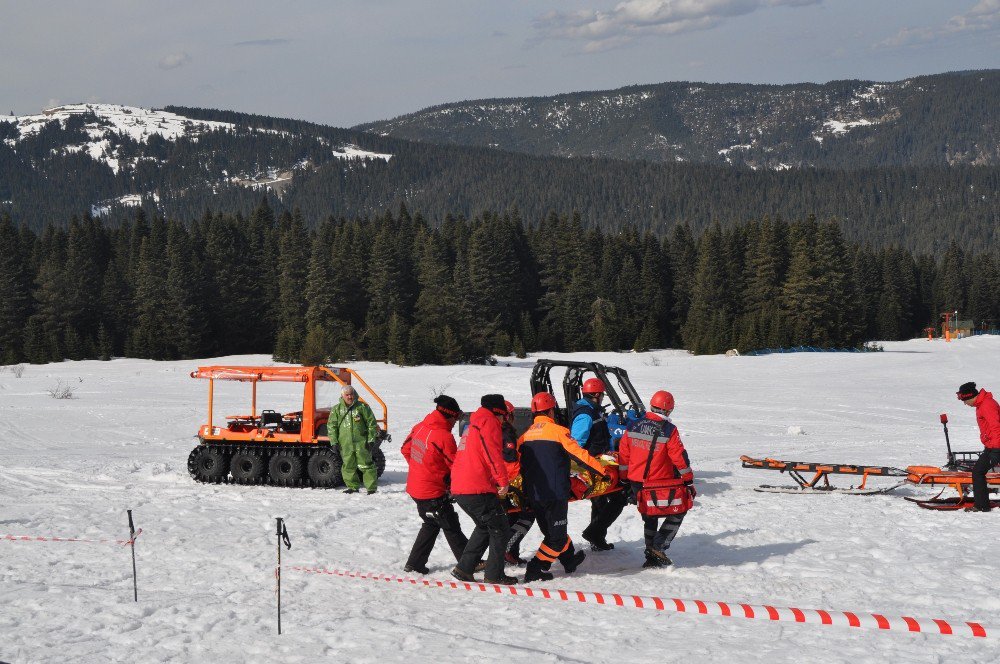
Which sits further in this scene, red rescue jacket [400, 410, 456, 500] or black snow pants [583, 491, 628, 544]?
black snow pants [583, 491, 628, 544]

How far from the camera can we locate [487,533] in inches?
361

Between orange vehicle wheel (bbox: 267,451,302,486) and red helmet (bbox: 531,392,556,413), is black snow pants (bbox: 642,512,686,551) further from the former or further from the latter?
orange vehicle wheel (bbox: 267,451,302,486)

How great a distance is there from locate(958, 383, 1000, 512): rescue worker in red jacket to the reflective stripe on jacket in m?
6.21

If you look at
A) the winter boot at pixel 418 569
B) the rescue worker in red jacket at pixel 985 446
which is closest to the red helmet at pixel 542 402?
the winter boot at pixel 418 569

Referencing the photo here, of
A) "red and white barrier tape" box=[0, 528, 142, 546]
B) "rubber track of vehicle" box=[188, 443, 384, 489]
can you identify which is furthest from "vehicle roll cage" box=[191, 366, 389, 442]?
"red and white barrier tape" box=[0, 528, 142, 546]

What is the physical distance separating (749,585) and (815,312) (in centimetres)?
5940

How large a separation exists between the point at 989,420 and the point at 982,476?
0.73m

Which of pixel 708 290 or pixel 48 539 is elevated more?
pixel 708 290

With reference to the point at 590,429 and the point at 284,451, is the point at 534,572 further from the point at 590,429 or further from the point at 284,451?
the point at 284,451

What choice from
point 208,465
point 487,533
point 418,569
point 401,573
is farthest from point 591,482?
point 208,465

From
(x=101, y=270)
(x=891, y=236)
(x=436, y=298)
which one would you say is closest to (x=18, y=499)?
(x=436, y=298)

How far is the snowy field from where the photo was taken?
7.03 metres

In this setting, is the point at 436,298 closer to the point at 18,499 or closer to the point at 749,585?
the point at 18,499

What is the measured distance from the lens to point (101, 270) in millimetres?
74688
